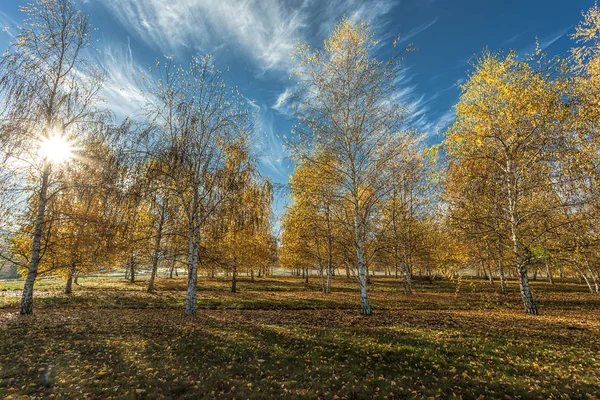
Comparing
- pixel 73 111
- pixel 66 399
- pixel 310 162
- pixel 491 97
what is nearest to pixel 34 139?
pixel 73 111

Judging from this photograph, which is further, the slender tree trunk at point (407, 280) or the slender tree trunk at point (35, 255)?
the slender tree trunk at point (407, 280)

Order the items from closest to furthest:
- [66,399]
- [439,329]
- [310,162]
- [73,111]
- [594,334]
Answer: [66,399] → [594,334] → [439,329] → [73,111] → [310,162]

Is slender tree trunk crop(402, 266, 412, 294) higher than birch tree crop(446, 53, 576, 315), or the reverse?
birch tree crop(446, 53, 576, 315)

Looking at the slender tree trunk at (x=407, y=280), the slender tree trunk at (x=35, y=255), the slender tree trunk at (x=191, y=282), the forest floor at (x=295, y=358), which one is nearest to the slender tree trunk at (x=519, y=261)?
the forest floor at (x=295, y=358)

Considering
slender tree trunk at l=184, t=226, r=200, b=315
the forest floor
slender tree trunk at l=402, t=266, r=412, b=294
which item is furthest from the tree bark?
slender tree trunk at l=184, t=226, r=200, b=315

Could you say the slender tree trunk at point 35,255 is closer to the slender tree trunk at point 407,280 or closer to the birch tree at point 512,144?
the birch tree at point 512,144

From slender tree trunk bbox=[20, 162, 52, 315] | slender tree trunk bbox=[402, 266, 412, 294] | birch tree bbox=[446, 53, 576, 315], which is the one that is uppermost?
birch tree bbox=[446, 53, 576, 315]

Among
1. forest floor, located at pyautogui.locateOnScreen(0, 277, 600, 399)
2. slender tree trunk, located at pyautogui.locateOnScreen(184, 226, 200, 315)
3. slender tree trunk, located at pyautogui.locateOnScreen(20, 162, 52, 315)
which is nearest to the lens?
forest floor, located at pyautogui.locateOnScreen(0, 277, 600, 399)

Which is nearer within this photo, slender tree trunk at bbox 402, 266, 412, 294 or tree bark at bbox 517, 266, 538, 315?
tree bark at bbox 517, 266, 538, 315

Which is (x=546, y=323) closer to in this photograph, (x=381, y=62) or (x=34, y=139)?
(x=381, y=62)

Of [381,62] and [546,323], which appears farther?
[381,62]

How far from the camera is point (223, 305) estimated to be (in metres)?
16.6

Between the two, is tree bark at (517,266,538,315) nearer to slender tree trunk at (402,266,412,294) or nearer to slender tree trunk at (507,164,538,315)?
slender tree trunk at (507,164,538,315)

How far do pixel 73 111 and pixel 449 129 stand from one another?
19.5 metres
